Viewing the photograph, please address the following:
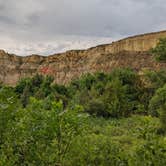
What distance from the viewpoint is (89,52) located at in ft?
249

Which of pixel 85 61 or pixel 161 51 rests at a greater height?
pixel 161 51

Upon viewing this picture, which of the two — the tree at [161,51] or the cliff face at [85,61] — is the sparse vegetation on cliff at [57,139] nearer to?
the tree at [161,51]

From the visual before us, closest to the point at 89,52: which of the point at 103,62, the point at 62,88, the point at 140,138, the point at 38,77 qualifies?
the point at 103,62

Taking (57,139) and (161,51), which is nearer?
(57,139)

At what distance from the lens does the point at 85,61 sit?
75500 millimetres

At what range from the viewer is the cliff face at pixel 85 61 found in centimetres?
6906

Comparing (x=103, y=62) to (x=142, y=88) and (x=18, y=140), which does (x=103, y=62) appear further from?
(x=18, y=140)

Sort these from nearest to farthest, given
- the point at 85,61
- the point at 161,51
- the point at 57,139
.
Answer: the point at 57,139 < the point at 161,51 < the point at 85,61

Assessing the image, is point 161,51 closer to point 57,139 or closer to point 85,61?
point 85,61

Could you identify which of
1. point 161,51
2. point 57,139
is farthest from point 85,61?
point 57,139

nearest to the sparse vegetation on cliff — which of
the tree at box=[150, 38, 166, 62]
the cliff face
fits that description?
the tree at box=[150, 38, 166, 62]

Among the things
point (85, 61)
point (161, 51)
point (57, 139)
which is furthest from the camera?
point (85, 61)

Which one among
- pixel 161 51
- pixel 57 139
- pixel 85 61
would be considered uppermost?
pixel 161 51

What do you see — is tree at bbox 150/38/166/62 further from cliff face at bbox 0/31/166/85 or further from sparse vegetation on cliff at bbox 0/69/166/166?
sparse vegetation on cliff at bbox 0/69/166/166
